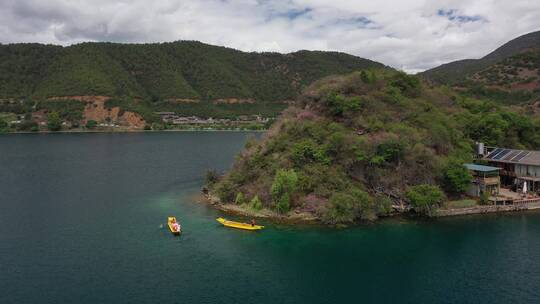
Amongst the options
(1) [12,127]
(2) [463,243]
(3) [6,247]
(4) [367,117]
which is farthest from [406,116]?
(1) [12,127]

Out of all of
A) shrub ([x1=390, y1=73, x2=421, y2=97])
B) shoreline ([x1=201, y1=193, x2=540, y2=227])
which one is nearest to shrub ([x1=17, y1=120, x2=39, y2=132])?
shoreline ([x1=201, y1=193, x2=540, y2=227])

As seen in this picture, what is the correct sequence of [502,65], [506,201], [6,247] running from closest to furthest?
[6,247], [506,201], [502,65]

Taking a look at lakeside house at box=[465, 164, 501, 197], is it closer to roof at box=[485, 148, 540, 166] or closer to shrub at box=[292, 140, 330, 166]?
roof at box=[485, 148, 540, 166]

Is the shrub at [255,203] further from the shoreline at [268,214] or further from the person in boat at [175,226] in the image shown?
the person in boat at [175,226]

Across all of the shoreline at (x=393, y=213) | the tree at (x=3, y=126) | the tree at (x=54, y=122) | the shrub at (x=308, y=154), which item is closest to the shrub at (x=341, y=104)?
the shrub at (x=308, y=154)

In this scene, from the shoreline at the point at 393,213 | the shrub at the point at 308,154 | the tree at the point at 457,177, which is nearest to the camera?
the shoreline at the point at 393,213

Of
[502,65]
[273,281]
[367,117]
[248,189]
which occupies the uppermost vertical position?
[502,65]

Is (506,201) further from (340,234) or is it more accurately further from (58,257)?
(58,257)
